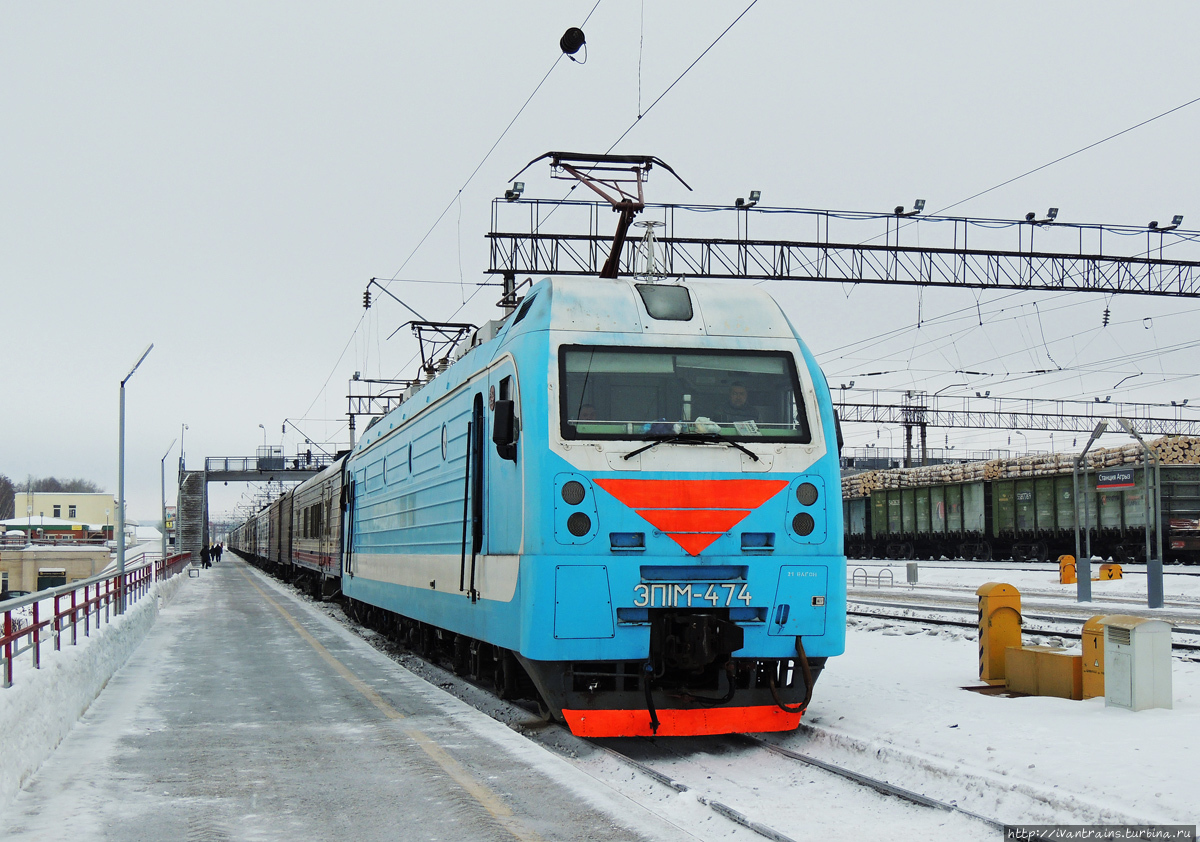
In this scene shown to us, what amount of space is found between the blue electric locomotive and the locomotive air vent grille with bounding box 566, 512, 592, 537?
0.01m

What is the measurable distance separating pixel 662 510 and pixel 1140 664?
3551mm

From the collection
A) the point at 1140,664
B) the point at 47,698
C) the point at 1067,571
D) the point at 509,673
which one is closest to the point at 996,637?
the point at 1140,664

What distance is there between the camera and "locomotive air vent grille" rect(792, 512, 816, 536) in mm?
8156

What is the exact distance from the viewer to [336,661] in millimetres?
13852

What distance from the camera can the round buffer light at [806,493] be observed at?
8.20 m

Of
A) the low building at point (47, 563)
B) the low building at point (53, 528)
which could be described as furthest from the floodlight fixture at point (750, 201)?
the low building at point (53, 528)

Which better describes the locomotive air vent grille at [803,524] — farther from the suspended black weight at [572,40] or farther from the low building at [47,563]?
the low building at [47,563]

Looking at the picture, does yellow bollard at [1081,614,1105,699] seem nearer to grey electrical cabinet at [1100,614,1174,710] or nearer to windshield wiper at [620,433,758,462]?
grey electrical cabinet at [1100,614,1174,710]

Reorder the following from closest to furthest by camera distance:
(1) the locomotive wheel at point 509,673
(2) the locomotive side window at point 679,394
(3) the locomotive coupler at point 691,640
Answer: (3) the locomotive coupler at point 691,640 < (2) the locomotive side window at point 679,394 < (1) the locomotive wheel at point 509,673

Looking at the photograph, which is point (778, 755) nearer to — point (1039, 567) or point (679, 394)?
point (679, 394)

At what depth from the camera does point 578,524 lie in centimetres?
779

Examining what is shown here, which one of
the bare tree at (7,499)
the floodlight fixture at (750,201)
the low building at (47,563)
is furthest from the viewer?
the bare tree at (7,499)

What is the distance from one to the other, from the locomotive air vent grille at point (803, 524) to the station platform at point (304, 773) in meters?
2.26

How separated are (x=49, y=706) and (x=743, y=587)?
4.77 metres
